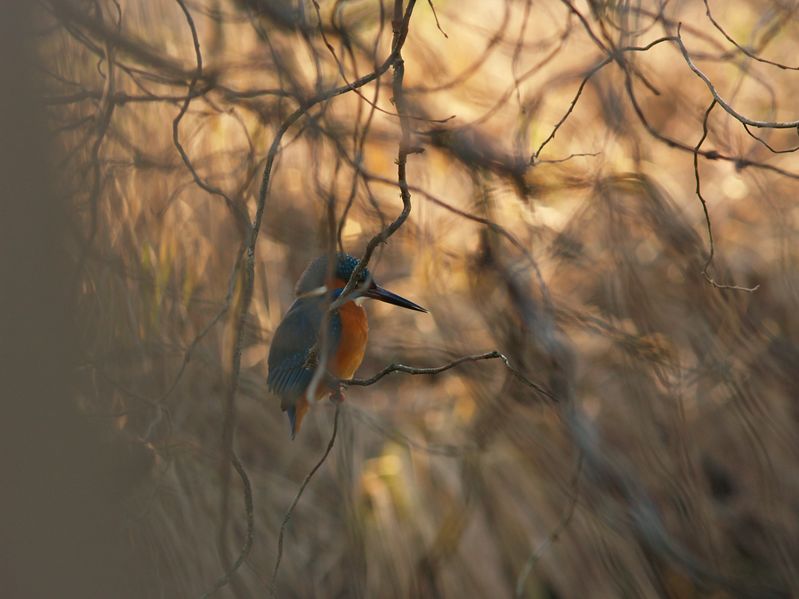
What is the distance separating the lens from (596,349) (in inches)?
77.1

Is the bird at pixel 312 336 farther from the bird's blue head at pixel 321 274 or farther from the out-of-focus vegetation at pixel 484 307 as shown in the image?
the out-of-focus vegetation at pixel 484 307

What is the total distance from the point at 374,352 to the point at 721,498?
84 cm

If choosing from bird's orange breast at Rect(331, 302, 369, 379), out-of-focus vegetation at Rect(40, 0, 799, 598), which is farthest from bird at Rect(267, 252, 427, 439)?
out-of-focus vegetation at Rect(40, 0, 799, 598)

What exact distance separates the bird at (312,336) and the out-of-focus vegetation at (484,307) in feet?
0.34

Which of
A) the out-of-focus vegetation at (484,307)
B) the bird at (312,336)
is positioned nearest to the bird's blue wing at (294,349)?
the bird at (312,336)

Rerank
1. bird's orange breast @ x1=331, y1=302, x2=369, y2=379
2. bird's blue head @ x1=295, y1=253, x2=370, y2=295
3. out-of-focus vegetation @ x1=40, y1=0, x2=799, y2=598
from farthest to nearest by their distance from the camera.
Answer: bird's orange breast @ x1=331, y1=302, x2=369, y2=379 → bird's blue head @ x1=295, y1=253, x2=370, y2=295 → out-of-focus vegetation @ x1=40, y1=0, x2=799, y2=598

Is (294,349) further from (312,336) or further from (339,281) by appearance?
(339,281)

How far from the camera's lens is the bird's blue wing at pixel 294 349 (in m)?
1.66

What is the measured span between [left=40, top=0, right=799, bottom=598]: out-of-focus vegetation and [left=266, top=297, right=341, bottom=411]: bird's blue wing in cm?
11

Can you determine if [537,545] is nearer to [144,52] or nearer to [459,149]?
[459,149]

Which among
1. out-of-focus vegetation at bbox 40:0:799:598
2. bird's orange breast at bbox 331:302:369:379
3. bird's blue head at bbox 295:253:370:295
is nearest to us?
out-of-focus vegetation at bbox 40:0:799:598

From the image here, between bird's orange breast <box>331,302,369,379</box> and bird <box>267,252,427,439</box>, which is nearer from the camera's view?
bird <box>267,252,427,439</box>

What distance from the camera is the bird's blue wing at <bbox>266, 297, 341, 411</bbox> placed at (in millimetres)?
1663

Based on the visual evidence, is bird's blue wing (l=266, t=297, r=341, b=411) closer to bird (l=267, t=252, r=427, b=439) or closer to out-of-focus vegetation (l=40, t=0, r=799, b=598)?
bird (l=267, t=252, r=427, b=439)
